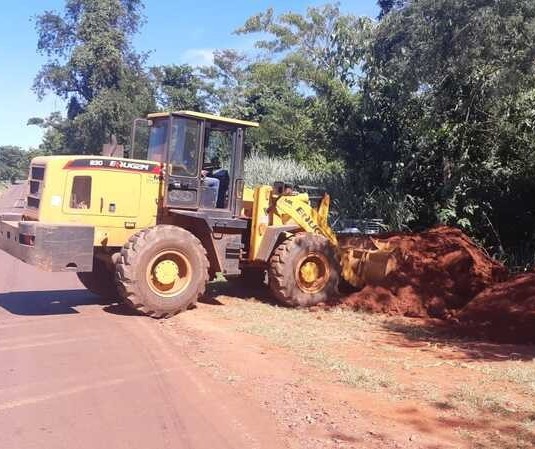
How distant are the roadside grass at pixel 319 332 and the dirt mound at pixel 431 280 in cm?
73

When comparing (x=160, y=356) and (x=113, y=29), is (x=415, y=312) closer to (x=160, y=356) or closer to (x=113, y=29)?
(x=160, y=356)

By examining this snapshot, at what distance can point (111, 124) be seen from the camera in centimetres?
3359

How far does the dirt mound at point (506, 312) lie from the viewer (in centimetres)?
908

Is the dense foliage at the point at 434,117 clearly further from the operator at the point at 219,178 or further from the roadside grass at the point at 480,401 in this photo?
the roadside grass at the point at 480,401

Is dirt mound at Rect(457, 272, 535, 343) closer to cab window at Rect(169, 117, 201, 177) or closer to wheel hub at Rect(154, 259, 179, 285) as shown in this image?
wheel hub at Rect(154, 259, 179, 285)

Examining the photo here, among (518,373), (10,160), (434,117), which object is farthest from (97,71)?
(10,160)

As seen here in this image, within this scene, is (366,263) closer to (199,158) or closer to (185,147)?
(199,158)

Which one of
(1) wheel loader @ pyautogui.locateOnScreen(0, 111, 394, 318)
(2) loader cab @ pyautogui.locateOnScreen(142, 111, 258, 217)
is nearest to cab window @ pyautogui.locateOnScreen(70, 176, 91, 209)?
(1) wheel loader @ pyautogui.locateOnScreen(0, 111, 394, 318)

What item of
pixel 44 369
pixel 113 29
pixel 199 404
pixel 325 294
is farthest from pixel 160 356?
pixel 113 29

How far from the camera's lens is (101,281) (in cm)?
1098

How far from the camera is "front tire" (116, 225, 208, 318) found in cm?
922

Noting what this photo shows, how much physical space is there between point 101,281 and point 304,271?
3361 mm

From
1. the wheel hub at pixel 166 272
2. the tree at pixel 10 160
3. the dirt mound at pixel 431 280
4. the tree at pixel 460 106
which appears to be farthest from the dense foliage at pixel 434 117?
the tree at pixel 10 160

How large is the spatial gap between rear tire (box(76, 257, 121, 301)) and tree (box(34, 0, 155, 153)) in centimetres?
2365
